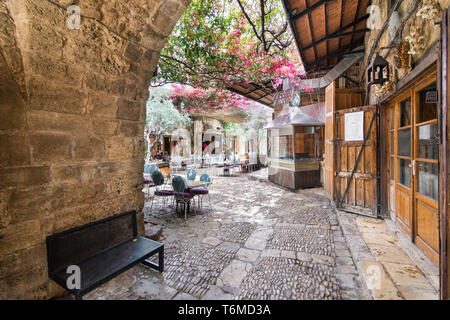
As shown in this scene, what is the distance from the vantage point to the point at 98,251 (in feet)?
6.86

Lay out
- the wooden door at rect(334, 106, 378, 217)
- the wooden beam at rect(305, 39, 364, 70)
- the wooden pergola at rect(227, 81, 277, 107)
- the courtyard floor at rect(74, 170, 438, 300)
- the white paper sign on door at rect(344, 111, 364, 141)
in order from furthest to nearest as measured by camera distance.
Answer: the wooden pergola at rect(227, 81, 277, 107)
the wooden beam at rect(305, 39, 364, 70)
the white paper sign on door at rect(344, 111, 364, 141)
the wooden door at rect(334, 106, 378, 217)
the courtyard floor at rect(74, 170, 438, 300)

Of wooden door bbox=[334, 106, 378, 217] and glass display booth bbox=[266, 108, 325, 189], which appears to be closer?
wooden door bbox=[334, 106, 378, 217]

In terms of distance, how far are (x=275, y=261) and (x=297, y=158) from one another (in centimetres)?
507

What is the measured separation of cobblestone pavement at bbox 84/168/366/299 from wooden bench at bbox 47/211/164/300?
336 millimetres

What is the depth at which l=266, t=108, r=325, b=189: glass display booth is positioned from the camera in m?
6.78

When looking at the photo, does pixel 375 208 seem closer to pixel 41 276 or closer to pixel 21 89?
pixel 41 276

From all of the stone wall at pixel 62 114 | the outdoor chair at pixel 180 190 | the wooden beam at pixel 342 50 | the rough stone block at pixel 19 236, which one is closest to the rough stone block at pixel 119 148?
the stone wall at pixel 62 114

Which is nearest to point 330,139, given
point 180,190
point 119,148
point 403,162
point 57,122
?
point 403,162

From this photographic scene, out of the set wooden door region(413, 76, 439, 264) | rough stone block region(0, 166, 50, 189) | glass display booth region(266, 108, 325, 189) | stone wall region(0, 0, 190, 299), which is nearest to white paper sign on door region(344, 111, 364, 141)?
wooden door region(413, 76, 439, 264)

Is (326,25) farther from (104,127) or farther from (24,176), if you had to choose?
(24,176)

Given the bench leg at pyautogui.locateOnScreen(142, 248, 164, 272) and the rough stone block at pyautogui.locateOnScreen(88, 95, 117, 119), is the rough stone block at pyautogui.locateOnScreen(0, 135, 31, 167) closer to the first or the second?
the rough stone block at pyautogui.locateOnScreen(88, 95, 117, 119)

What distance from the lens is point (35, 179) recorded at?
1644 millimetres

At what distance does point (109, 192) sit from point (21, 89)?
1.14 meters

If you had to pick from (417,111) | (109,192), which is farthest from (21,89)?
(417,111)
